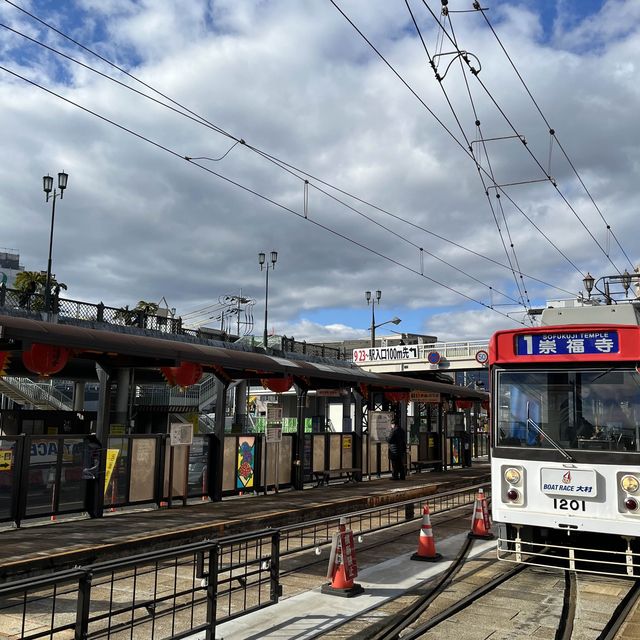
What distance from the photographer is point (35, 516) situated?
37.5ft

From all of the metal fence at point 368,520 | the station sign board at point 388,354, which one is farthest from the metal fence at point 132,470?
the station sign board at point 388,354

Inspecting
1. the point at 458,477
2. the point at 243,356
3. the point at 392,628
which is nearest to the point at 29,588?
the point at 392,628

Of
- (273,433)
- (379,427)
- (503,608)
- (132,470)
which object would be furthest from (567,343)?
(379,427)

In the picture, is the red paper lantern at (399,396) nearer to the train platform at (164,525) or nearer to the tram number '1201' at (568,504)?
the train platform at (164,525)

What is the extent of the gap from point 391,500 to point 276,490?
3020mm

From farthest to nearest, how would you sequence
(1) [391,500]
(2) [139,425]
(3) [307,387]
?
(2) [139,425] < (3) [307,387] < (1) [391,500]

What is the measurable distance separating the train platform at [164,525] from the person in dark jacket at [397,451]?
9.14ft

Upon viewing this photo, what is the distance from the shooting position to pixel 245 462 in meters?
16.5

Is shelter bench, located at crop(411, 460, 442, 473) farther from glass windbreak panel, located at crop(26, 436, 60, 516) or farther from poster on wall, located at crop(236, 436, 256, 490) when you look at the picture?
glass windbreak panel, located at crop(26, 436, 60, 516)

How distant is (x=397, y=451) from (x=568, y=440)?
1320 cm

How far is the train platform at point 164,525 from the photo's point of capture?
8883 millimetres

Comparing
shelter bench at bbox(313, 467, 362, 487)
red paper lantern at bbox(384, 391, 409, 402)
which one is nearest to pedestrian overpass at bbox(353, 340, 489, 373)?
red paper lantern at bbox(384, 391, 409, 402)

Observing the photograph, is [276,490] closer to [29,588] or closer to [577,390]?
[577,390]

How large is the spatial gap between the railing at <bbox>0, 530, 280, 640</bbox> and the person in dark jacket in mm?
13131
